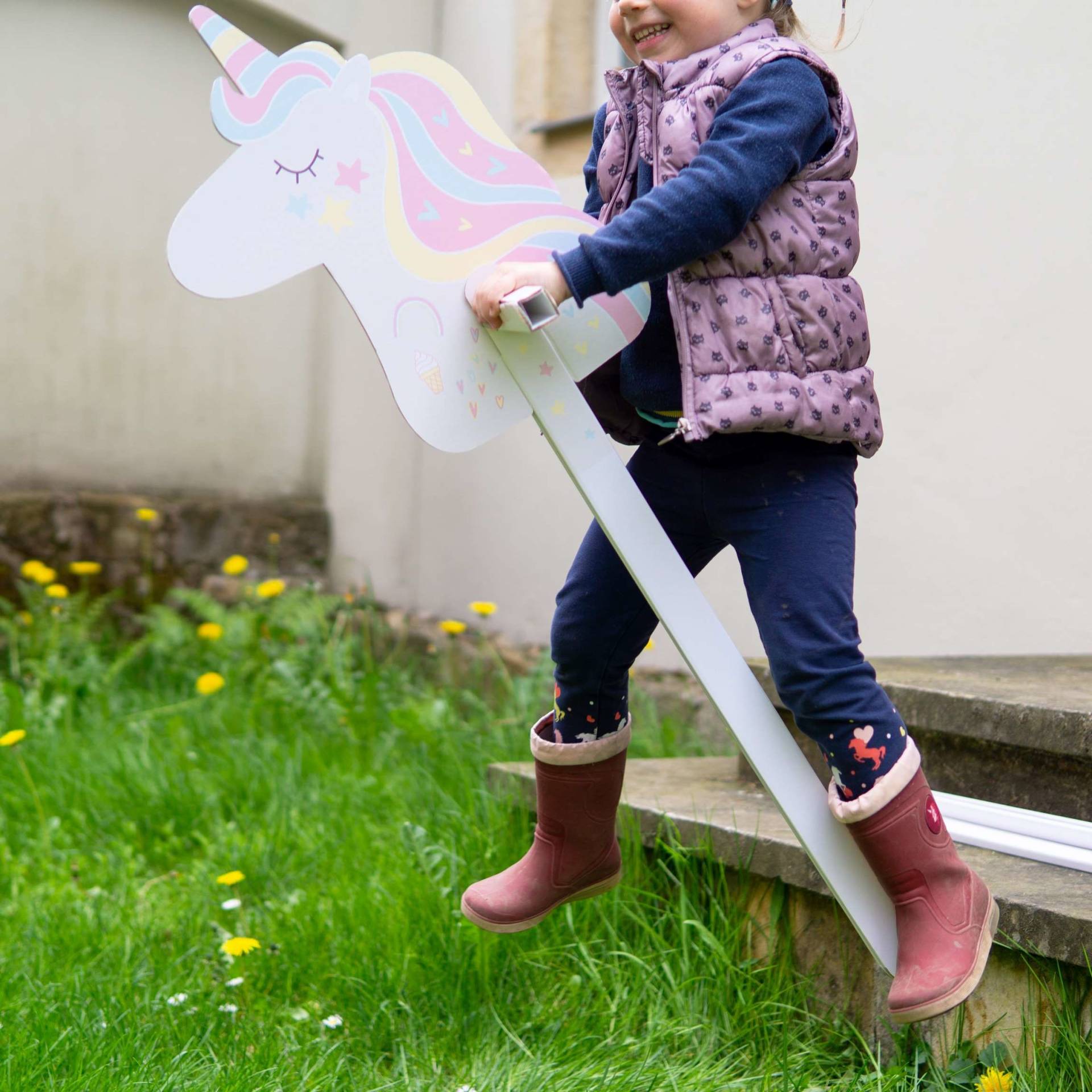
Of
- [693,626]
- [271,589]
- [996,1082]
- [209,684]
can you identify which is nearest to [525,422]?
[271,589]

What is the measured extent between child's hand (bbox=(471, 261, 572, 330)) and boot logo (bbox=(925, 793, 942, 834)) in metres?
0.75

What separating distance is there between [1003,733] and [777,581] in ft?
2.00

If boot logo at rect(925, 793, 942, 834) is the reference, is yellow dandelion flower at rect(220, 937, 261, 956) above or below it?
below

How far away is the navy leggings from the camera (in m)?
1.53

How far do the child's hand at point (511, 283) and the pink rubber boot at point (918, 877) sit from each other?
2.28 feet

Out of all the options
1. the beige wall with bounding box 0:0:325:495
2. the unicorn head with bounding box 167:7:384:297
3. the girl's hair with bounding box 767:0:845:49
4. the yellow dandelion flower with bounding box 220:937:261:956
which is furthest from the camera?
the beige wall with bounding box 0:0:325:495

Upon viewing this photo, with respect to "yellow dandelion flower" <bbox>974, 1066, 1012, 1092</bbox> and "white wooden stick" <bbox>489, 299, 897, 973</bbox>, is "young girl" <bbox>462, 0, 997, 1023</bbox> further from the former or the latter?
"yellow dandelion flower" <bbox>974, 1066, 1012, 1092</bbox>

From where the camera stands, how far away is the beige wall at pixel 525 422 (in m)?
2.79

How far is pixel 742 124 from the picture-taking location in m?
1.48

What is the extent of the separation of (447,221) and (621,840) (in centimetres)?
114

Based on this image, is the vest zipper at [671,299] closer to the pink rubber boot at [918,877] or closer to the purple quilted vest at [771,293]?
the purple quilted vest at [771,293]

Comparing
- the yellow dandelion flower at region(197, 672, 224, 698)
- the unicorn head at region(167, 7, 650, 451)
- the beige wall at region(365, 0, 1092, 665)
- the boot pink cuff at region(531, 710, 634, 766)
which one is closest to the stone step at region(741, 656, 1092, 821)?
the boot pink cuff at region(531, 710, 634, 766)

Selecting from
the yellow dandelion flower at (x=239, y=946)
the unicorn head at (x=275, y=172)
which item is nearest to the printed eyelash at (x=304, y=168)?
the unicorn head at (x=275, y=172)

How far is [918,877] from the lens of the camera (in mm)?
1542
